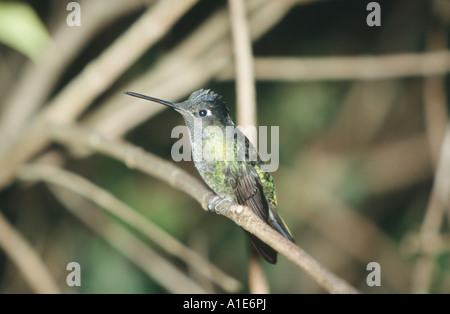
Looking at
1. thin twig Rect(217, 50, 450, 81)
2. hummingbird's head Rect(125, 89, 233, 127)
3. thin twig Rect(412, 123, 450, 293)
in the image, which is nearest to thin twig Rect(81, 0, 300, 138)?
thin twig Rect(217, 50, 450, 81)

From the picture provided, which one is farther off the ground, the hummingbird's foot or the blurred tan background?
the blurred tan background

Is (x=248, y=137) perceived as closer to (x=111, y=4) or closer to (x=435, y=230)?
(x=435, y=230)

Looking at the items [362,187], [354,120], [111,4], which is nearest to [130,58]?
[111,4]

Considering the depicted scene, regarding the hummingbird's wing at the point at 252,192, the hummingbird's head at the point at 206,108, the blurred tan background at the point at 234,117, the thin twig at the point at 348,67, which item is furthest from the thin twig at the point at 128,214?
the thin twig at the point at 348,67

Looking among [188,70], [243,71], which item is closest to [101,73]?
[188,70]

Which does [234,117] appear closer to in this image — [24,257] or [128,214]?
[128,214]

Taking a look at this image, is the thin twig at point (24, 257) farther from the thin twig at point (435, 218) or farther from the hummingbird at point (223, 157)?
the thin twig at point (435, 218)

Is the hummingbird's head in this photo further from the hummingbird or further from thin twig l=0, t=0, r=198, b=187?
thin twig l=0, t=0, r=198, b=187
